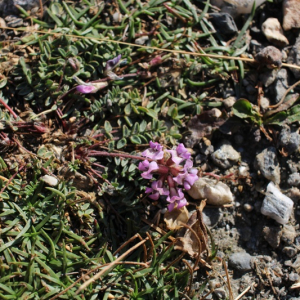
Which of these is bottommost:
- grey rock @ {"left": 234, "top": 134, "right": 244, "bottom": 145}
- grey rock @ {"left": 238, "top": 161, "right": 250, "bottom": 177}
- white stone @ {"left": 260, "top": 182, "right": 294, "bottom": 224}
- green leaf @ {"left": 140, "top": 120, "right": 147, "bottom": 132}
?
white stone @ {"left": 260, "top": 182, "right": 294, "bottom": 224}

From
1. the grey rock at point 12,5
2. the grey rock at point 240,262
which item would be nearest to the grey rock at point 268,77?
the grey rock at point 240,262

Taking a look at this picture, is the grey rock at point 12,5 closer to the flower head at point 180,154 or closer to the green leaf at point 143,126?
the green leaf at point 143,126

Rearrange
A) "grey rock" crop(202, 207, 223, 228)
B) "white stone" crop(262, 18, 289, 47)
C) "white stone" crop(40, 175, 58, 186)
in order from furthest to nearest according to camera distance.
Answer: "white stone" crop(262, 18, 289, 47) → "grey rock" crop(202, 207, 223, 228) → "white stone" crop(40, 175, 58, 186)

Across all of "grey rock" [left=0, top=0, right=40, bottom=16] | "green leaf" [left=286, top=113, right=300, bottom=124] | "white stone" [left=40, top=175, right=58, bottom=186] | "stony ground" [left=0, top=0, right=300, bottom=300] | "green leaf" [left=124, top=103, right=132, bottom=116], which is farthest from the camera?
"grey rock" [left=0, top=0, right=40, bottom=16]

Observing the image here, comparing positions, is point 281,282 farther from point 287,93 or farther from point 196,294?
point 287,93

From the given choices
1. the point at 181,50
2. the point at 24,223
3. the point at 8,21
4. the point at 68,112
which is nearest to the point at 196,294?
the point at 24,223

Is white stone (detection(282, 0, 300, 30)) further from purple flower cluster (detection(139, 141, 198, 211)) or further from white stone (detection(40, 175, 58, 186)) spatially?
white stone (detection(40, 175, 58, 186))

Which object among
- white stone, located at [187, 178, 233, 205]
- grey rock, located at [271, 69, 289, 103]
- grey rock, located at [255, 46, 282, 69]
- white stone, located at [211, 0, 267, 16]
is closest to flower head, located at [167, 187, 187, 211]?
white stone, located at [187, 178, 233, 205]
